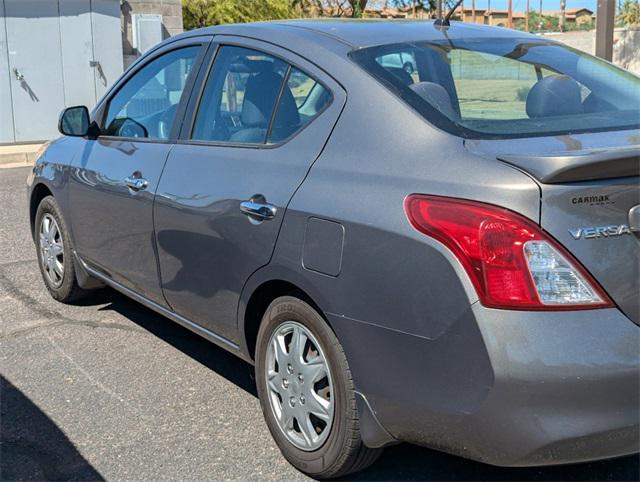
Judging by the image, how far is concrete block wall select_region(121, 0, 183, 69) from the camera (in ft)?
57.1

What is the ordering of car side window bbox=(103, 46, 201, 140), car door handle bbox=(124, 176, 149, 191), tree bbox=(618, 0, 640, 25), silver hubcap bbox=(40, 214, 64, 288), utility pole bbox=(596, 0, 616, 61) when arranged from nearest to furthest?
car door handle bbox=(124, 176, 149, 191), car side window bbox=(103, 46, 201, 140), silver hubcap bbox=(40, 214, 64, 288), utility pole bbox=(596, 0, 616, 61), tree bbox=(618, 0, 640, 25)

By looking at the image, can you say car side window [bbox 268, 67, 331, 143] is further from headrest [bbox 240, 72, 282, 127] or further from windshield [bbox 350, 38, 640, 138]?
windshield [bbox 350, 38, 640, 138]

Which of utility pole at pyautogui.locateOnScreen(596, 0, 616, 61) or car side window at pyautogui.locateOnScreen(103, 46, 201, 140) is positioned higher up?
utility pole at pyautogui.locateOnScreen(596, 0, 616, 61)

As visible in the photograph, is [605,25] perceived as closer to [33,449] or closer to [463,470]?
[463,470]

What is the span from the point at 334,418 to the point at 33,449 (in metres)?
1.44

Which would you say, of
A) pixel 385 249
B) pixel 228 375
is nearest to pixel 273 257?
pixel 385 249

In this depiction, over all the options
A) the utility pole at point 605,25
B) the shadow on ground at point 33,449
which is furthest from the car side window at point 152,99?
the utility pole at point 605,25

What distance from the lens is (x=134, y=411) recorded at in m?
3.89

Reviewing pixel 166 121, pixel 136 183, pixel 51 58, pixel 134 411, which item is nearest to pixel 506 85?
pixel 166 121

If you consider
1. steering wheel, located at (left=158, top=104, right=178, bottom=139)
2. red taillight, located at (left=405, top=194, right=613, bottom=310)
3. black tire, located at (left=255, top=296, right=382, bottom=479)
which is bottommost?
black tire, located at (left=255, top=296, right=382, bottom=479)

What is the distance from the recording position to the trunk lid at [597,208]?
96.3 inches

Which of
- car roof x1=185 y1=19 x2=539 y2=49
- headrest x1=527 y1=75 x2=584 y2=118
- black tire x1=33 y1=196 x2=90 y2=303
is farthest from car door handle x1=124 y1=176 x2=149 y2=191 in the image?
headrest x1=527 y1=75 x2=584 y2=118

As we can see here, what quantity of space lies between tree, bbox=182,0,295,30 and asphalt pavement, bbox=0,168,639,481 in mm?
24395

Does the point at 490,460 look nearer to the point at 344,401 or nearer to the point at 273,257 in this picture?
the point at 344,401
